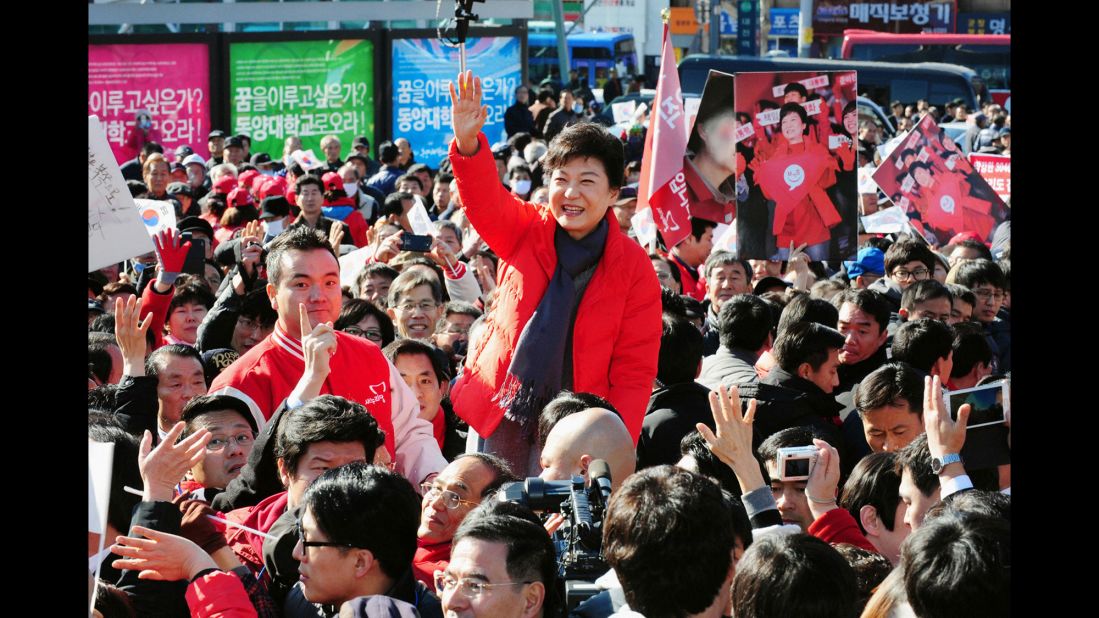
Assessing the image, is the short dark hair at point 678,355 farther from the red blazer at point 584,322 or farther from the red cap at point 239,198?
the red cap at point 239,198

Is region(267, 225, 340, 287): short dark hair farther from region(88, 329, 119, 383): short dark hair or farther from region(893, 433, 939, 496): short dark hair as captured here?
region(893, 433, 939, 496): short dark hair

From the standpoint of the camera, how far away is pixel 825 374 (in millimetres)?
5727

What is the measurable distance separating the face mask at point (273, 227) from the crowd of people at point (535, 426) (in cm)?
170

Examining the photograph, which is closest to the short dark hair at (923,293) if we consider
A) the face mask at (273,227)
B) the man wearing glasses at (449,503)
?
the man wearing glasses at (449,503)

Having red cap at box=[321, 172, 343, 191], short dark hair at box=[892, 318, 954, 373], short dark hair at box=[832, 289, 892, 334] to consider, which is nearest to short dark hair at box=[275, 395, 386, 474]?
short dark hair at box=[892, 318, 954, 373]

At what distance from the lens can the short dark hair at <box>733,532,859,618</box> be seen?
2756 millimetres

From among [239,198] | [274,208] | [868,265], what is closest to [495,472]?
[868,265]

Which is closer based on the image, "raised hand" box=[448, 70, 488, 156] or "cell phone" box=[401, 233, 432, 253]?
"raised hand" box=[448, 70, 488, 156]

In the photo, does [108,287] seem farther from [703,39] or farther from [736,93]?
[703,39]

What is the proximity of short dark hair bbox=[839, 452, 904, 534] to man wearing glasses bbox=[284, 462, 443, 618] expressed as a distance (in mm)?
1435

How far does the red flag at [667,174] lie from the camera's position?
9008 mm

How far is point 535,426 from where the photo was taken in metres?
4.62
